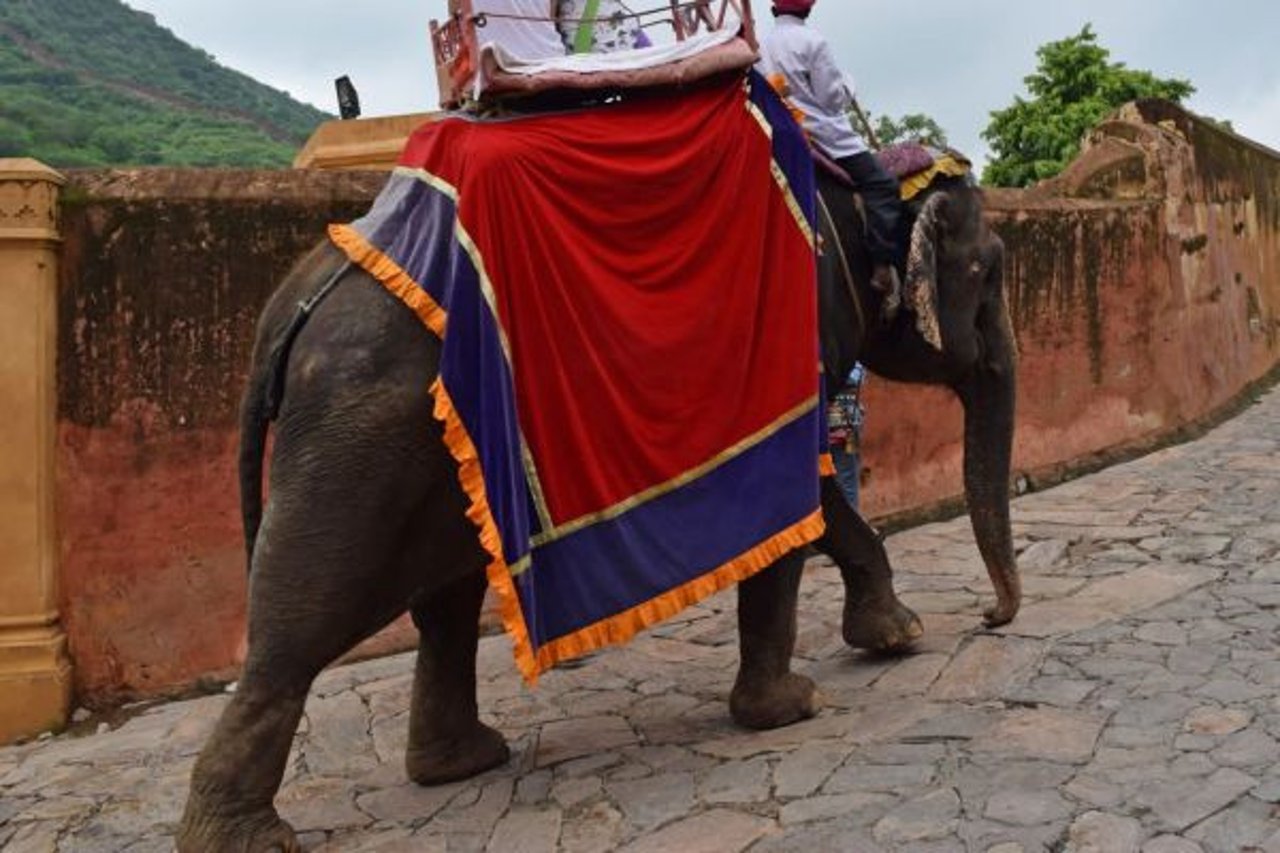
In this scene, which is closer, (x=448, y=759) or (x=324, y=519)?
(x=324, y=519)

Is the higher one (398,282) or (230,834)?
(398,282)

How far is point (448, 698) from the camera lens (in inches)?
145

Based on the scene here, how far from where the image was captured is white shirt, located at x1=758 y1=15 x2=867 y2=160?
4191mm

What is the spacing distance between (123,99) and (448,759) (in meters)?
63.3

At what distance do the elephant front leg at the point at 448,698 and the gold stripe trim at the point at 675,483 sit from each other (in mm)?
519

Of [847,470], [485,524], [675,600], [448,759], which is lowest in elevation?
[448,759]

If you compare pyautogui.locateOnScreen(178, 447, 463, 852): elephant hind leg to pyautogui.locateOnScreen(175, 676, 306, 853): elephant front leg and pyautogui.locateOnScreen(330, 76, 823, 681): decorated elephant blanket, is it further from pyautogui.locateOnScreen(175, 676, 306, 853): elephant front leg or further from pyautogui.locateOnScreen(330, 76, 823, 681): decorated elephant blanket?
pyautogui.locateOnScreen(330, 76, 823, 681): decorated elephant blanket

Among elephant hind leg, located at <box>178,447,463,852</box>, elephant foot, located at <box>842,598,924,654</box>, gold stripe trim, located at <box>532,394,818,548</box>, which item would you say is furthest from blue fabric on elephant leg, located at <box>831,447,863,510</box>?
elephant hind leg, located at <box>178,447,463,852</box>

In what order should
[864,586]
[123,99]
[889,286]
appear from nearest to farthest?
[889,286]
[864,586]
[123,99]

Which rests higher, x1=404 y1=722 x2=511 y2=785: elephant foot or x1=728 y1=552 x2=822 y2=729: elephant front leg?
x1=728 y1=552 x2=822 y2=729: elephant front leg

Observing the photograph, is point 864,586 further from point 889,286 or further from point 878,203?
point 878,203

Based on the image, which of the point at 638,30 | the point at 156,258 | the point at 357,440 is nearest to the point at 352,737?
the point at 357,440

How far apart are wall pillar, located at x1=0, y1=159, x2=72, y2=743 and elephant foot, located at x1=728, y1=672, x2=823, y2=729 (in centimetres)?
270

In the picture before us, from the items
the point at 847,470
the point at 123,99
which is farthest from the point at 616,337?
the point at 123,99
